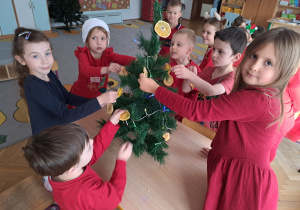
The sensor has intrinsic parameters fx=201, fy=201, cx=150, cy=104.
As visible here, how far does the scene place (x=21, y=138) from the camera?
2230 millimetres

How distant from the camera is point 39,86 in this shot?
1.21 m

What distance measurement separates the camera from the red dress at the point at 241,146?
887mm

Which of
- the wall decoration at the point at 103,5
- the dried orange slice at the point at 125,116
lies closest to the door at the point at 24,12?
the wall decoration at the point at 103,5

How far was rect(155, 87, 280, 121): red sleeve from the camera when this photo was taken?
2.88ft

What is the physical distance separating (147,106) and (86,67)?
0.79 meters

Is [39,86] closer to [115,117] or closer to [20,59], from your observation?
[20,59]

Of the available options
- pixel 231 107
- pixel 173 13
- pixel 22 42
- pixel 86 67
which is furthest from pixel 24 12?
pixel 231 107

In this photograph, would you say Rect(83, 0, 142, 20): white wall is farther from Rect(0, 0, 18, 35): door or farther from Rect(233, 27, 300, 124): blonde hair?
Rect(233, 27, 300, 124): blonde hair

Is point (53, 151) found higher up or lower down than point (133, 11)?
lower down

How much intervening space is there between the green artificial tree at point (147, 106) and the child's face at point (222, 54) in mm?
644

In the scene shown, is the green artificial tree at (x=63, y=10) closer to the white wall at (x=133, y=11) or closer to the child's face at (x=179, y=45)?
the white wall at (x=133, y=11)

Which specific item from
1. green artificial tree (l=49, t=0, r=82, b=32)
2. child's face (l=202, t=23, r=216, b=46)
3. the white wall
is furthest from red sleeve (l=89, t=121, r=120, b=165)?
the white wall

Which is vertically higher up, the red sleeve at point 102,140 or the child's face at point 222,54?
the child's face at point 222,54

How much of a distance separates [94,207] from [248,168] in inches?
28.6
